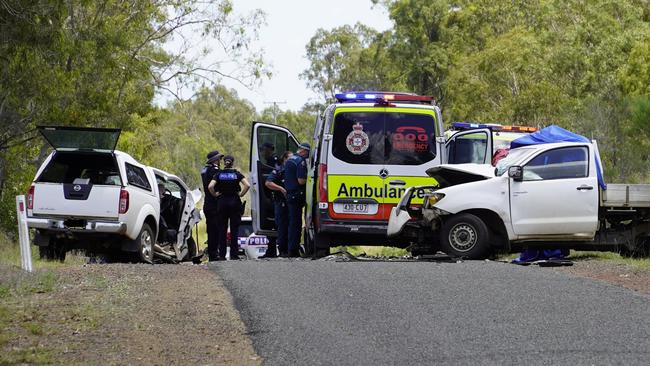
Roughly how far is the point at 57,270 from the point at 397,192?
5.06m

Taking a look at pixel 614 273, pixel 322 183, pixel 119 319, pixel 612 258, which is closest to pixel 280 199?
pixel 322 183

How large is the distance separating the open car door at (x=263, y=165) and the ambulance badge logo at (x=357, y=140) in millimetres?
2288

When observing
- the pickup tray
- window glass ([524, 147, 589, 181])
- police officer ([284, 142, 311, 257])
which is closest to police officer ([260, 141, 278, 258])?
police officer ([284, 142, 311, 257])

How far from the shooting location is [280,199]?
17844 millimetres

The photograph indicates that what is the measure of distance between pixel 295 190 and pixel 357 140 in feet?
6.88

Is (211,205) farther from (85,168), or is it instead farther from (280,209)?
(85,168)

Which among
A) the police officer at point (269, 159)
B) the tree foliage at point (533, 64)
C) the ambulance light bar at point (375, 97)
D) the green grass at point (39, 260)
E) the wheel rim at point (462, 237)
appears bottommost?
the green grass at point (39, 260)

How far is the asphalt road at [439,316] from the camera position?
784 centimetres

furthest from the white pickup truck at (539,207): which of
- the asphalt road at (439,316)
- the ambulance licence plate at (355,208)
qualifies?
the asphalt road at (439,316)

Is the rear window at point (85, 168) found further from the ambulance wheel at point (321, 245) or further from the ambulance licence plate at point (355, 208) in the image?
the ambulance licence plate at point (355, 208)

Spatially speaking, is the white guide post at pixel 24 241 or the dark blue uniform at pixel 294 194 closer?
the white guide post at pixel 24 241

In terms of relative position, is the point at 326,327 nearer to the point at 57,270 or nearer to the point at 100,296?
the point at 100,296

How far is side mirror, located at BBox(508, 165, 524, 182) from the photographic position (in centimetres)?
1465

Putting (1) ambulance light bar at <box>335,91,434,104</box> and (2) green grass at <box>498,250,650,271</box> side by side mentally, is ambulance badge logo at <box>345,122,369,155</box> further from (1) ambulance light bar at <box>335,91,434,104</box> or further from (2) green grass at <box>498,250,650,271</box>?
(2) green grass at <box>498,250,650,271</box>
